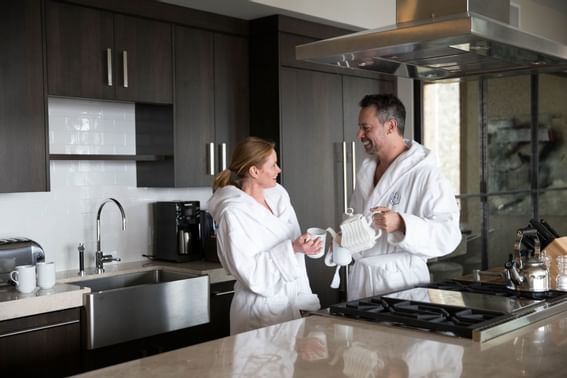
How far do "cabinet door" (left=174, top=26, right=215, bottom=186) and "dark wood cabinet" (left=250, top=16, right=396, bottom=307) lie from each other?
0.35 meters

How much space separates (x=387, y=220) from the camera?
2.52 metres

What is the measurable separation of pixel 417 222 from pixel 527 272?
436 mm

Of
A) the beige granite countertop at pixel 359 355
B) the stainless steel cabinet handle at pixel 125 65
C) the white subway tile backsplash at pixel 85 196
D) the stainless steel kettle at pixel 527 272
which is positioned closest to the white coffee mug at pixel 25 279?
the white subway tile backsplash at pixel 85 196

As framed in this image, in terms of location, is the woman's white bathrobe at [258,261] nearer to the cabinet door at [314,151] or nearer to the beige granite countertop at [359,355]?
the beige granite countertop at [359,355]

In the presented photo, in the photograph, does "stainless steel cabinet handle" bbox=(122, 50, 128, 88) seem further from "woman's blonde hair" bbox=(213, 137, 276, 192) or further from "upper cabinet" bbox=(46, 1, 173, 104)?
"woman's blonde hair" bbox=(213, 137, 276, 192)

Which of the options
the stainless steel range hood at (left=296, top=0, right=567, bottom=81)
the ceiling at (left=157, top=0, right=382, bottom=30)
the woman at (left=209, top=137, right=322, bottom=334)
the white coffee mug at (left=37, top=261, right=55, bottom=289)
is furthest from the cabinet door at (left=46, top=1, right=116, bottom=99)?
the stainless steel range hood at (left=296, top=0, right=567, bottom=81)

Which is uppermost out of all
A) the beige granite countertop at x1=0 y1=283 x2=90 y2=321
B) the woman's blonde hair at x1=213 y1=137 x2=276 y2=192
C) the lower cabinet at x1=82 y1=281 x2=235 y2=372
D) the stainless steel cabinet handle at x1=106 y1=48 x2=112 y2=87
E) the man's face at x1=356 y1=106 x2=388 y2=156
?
the stainless steel cabinet handle at x1=106 y1=48 x2=112 y2=87

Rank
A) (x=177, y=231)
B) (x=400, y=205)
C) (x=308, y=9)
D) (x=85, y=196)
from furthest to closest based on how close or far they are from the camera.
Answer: (x=308, y=9) < (x=177, y=231) < (x=85, y=196) < (x=400, y=205)

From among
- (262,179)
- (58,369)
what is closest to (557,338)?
(262,179)

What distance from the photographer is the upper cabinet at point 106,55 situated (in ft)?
11.0

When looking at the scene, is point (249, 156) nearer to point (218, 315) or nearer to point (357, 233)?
point (357, 233)

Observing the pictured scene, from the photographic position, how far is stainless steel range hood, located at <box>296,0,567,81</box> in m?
2.10

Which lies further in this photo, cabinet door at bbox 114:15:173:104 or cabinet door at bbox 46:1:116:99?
cabinet door at bbox 114:15:173:104

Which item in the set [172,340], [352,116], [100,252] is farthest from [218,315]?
[352,116]
